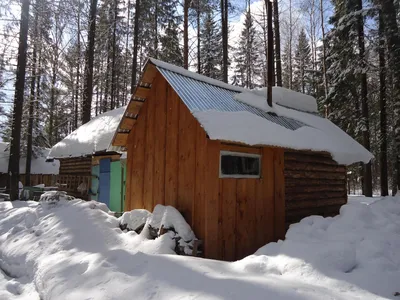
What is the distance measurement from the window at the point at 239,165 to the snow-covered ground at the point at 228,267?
64.5 inches

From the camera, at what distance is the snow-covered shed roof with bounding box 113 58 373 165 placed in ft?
19.5

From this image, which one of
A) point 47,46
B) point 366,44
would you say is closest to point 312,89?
point 366,44

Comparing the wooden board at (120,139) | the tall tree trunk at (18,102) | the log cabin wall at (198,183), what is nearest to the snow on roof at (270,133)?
the log cabin wall at (198,183)

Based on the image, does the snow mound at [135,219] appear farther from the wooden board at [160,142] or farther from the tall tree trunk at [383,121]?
the tall tree trunk at [383,121]

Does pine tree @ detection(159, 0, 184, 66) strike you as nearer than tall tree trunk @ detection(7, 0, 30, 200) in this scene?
No

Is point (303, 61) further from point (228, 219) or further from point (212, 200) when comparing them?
point (212, 200)

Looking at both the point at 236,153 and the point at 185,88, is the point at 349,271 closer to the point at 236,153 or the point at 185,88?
the point at 236,153

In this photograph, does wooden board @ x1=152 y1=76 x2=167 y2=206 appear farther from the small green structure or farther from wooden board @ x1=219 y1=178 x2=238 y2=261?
the small green structure

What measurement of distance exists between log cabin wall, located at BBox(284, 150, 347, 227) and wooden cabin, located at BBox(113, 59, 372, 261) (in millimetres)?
30

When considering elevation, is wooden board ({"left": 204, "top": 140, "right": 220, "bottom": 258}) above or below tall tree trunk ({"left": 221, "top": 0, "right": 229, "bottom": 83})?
below

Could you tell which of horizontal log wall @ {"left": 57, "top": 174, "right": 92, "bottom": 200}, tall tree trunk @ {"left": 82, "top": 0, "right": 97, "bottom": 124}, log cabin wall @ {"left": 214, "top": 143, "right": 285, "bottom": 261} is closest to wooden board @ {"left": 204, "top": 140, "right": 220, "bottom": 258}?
log cabin wall @ {"left": 214, "top": 143, "right": 285, "bottom": 261}

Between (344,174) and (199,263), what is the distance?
319 inches

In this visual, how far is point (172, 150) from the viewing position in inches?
273

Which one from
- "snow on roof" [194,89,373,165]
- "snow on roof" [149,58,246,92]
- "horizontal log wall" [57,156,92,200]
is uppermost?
"snow on roof" [149,58,246,92]
